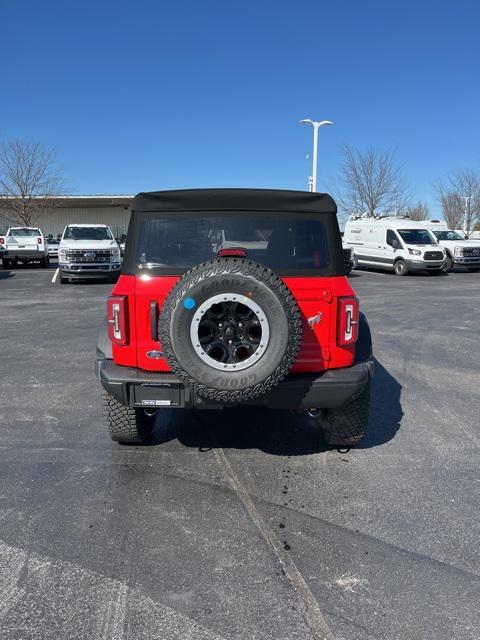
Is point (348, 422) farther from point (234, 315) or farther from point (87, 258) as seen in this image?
point (87, 258)

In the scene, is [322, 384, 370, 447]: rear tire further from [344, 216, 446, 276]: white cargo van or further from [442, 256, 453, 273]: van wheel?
[442, 256, 453, 273]: van wheel

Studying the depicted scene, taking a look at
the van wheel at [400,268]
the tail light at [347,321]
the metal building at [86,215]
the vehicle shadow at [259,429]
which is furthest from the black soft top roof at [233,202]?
the metal building at [86,215]

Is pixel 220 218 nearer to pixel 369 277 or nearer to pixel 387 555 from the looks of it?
pixel 387 555

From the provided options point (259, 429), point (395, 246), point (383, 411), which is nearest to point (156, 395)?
point (259, 429)

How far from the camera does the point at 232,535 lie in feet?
9.59

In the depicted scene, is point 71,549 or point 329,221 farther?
point 329,221

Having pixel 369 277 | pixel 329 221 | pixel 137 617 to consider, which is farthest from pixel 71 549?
pixel 369 277

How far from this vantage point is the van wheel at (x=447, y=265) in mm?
21125

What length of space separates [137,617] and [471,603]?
1.53m

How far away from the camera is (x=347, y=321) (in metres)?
3.55

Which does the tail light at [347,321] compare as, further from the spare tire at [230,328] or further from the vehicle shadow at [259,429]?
the vehicle shadow at [259,429]

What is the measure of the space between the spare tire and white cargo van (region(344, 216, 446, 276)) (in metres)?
18.4

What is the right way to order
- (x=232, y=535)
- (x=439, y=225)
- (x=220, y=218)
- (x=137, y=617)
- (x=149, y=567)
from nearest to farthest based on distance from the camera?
(x=137, y=617), (x=149, y=567), (x=232, y=535), (x=220, y=218), (x=439, y=225)

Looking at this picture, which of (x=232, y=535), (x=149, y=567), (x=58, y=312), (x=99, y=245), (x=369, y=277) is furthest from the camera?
(x=369, y=277)
